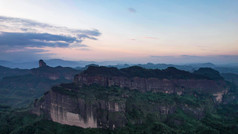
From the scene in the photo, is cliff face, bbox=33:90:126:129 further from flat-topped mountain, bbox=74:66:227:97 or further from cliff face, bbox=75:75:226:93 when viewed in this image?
flat-topped mountain, bbox=74:66:227:97

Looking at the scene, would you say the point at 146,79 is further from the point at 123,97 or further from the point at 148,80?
the point at 123,97

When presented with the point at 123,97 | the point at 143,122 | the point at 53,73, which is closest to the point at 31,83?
the point at 53,73

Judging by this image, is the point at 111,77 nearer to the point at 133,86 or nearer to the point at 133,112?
the point at 133,86

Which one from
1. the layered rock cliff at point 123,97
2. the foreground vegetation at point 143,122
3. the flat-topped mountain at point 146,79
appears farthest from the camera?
the flat-topped mountain at point 146,79

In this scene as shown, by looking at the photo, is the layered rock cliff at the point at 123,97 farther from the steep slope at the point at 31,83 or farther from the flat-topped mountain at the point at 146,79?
the steep slope at the point at 31,83

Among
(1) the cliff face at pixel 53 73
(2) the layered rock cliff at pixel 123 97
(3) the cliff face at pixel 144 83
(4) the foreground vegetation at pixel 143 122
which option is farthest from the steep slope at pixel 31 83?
(3) the cliff face at pixel 144 83

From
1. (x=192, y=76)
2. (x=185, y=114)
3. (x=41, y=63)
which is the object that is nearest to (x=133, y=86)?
(x=185, y=114)

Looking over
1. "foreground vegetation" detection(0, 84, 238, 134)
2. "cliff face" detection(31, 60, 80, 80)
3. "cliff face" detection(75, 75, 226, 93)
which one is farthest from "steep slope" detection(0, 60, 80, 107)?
"cliff face" detection(75, 75, 226, 93)

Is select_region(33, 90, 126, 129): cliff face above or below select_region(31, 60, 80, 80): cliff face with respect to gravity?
below
